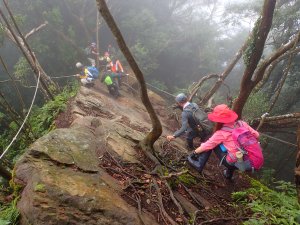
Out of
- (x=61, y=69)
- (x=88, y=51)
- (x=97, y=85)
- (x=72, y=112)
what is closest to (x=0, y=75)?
(x=61, y=69)

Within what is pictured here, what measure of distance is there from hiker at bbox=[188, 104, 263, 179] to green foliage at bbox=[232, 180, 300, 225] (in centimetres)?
65

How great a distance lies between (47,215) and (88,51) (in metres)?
17.0

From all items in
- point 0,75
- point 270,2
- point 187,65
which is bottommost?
point 187,65

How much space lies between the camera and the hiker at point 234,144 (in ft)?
17.6

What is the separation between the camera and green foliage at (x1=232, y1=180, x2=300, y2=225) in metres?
4.54

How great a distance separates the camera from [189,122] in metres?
7.73

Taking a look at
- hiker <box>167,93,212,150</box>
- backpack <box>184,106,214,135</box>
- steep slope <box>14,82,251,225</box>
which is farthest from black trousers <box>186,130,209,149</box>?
steep slope <box>14,82,251,225</box>

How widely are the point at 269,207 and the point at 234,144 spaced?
125 cm

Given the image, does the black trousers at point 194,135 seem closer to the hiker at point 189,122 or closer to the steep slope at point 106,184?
the hiker at point 189,122

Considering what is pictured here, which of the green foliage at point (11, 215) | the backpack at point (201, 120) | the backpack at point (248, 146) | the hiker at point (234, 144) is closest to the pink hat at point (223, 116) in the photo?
the hiker at point (234, 144)

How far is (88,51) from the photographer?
768 inches

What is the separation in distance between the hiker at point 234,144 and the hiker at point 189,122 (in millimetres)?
1350

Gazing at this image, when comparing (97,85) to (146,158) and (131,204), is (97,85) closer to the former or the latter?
(146,158)

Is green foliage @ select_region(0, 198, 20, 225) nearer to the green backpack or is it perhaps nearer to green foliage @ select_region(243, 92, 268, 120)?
the green backpack
